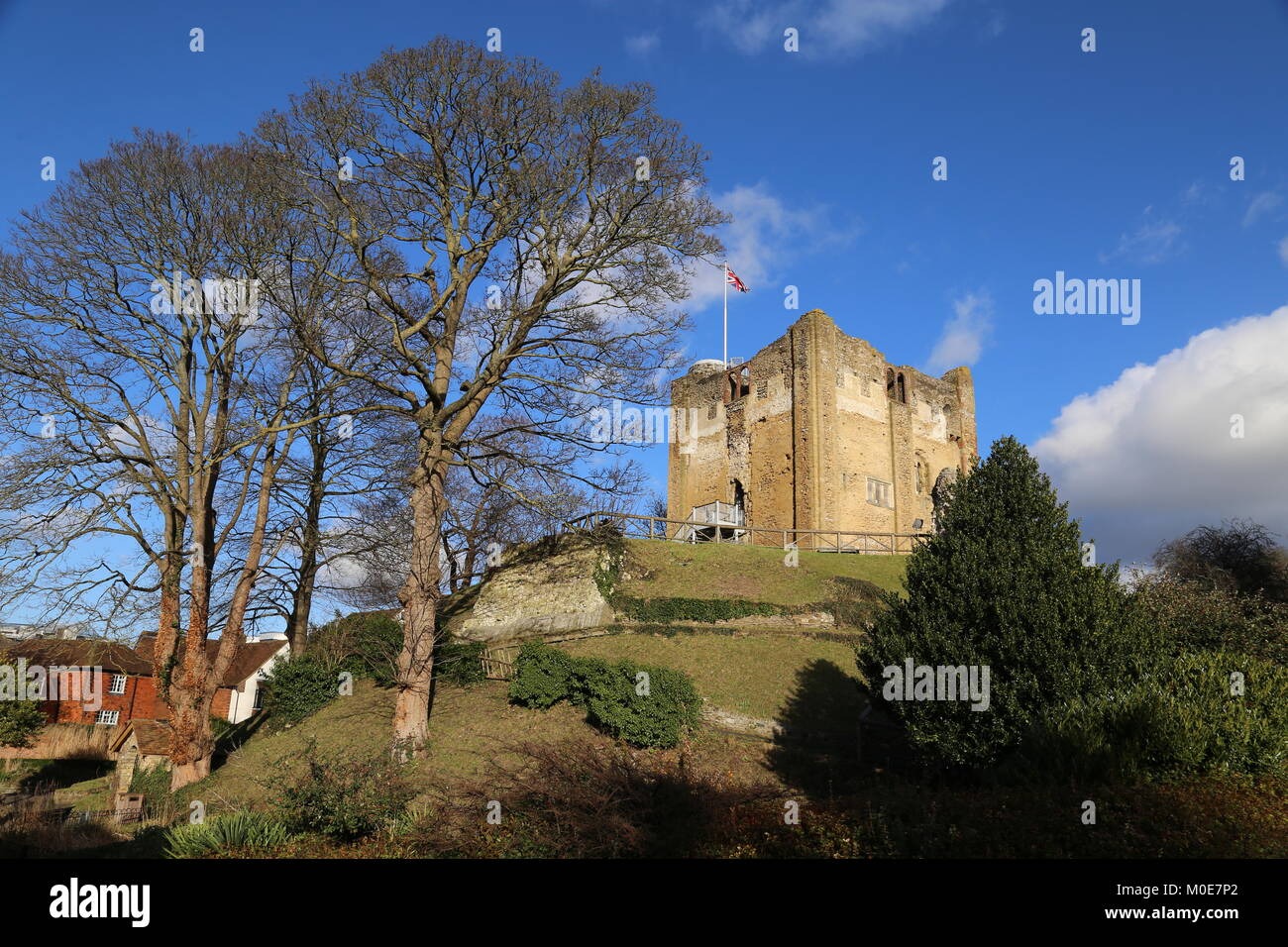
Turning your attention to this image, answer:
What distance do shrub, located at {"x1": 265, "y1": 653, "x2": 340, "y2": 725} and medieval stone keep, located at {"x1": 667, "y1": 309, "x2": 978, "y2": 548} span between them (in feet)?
69.6

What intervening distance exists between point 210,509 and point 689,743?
12.8 meters

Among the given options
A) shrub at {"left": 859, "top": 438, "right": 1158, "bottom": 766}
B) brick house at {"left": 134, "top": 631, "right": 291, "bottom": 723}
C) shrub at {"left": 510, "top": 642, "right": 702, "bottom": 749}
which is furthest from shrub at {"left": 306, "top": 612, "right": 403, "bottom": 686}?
brick house at {"left": 134, "top": 631, "right": 291, "bottom": 723}

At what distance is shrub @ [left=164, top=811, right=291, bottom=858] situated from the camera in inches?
367

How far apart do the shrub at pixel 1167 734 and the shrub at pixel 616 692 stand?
6.63 m

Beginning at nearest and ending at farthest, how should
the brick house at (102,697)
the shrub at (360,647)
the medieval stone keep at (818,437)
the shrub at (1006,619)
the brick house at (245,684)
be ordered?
the shrub at (1006,619) → the shrub at (360,647) → the brick house at (102,697) → the medieval stone keep at (818,437) → the brick house at (245,684)

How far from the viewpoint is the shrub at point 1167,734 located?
394 inches

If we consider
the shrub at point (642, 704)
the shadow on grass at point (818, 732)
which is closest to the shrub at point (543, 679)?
the shrub at point (642, 704)

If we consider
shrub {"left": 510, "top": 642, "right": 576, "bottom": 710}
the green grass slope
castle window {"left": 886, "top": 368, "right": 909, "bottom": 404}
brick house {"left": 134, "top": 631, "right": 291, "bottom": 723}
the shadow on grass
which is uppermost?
castle window {"left": 886, "top": 368, "right": 909, "bottom": 404}

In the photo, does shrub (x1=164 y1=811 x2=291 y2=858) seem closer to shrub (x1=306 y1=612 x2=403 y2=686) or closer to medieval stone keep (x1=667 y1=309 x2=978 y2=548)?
shrub (x1=306 y1=612 x2=403 y2=686)

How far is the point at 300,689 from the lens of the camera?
67.9ft

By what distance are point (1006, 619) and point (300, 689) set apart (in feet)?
56.6

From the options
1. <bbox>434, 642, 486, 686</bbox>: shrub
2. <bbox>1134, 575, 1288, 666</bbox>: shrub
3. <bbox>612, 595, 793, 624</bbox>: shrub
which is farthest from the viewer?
<bbox>612, 595, 793, 624</bbox>: shrub

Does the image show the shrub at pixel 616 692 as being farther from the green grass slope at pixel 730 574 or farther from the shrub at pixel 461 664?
the green grass slope at pixel 730 574
